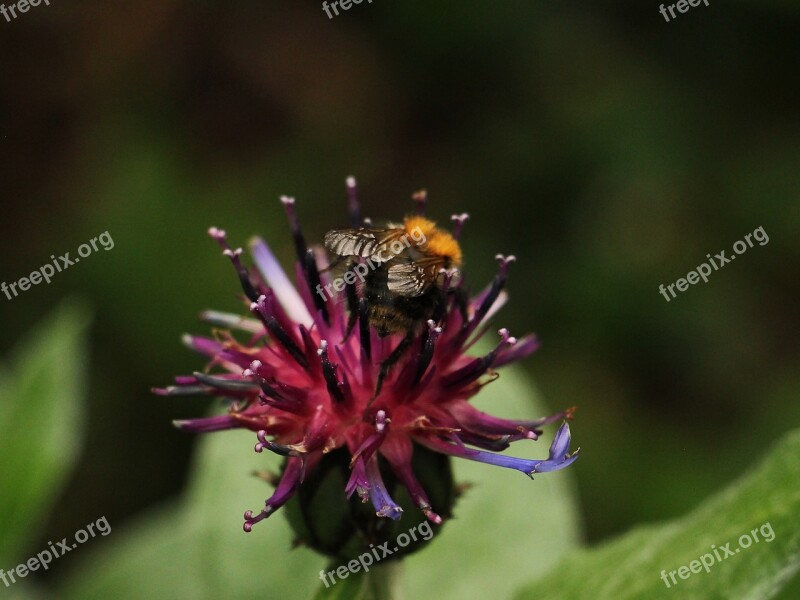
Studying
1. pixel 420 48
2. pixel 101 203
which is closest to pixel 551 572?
pixel 101 203

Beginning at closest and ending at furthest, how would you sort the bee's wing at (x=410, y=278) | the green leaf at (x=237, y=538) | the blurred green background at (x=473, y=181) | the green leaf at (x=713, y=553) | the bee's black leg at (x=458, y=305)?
the green leaf at (x=713, y=553) → the bee's wing at (x=410, y=278) → the bee's black leg at (x=458, y=305) → the green leaf at (x=237, y=538) → the blurred green background at (x=473, y=181)

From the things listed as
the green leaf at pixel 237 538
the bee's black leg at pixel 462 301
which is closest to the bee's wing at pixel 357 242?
the bee's black leg at pixel 462 301

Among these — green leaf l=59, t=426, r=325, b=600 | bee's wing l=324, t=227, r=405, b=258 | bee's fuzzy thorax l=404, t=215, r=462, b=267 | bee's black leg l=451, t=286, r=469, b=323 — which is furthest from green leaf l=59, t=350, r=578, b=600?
bee's wing l=324, t=227, r=405, b=258

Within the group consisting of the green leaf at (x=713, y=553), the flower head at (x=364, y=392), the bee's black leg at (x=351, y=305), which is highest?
the bee's black leg at (x=351, y=305)

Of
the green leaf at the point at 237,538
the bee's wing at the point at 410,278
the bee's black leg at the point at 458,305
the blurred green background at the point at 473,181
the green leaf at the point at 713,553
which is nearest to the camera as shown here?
the green leaf at the point at 713,553

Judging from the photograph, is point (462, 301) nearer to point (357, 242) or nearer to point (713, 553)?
point (357, 242)

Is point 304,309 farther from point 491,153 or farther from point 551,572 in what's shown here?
point 491,153

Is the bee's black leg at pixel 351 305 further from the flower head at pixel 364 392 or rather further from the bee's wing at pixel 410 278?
the bee's wing at pixel 410 278

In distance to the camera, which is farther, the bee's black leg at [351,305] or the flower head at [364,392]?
the bee's black leg at [351,305]
